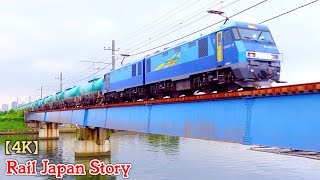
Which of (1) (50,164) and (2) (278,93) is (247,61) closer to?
(2) (278,93)

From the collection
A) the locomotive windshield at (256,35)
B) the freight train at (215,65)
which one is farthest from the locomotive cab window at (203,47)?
the locomotive windshield at (256,35)

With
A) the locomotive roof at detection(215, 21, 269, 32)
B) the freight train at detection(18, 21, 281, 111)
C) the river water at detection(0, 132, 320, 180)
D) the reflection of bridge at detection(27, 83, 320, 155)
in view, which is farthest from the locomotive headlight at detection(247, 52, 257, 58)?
the river water at detection(0, 132, 320, 180)

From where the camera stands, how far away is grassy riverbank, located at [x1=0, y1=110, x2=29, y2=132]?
99125 mm

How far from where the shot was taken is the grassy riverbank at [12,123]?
325 feet

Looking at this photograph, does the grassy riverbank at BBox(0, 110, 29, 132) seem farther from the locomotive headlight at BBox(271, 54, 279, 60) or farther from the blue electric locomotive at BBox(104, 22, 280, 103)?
the locomotive headlight at BBox(271, 54, 279, 60)

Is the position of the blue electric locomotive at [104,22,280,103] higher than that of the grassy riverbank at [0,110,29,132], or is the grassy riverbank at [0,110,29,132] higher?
the blue electric locomotive at [104,22,280,103]

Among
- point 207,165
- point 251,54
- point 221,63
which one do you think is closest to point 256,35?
point 251,54

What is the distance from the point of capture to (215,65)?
754 inches

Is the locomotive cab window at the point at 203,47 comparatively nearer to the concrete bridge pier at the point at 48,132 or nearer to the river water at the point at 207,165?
the river water at the point at 207,165

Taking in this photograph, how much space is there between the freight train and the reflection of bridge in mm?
Answer: 2049

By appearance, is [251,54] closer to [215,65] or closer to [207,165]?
[215,65]

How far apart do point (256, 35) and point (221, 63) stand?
2629mm

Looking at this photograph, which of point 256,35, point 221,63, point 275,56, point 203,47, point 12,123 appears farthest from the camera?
point 12,123

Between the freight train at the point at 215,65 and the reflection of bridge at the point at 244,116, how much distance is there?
2.05 metres
